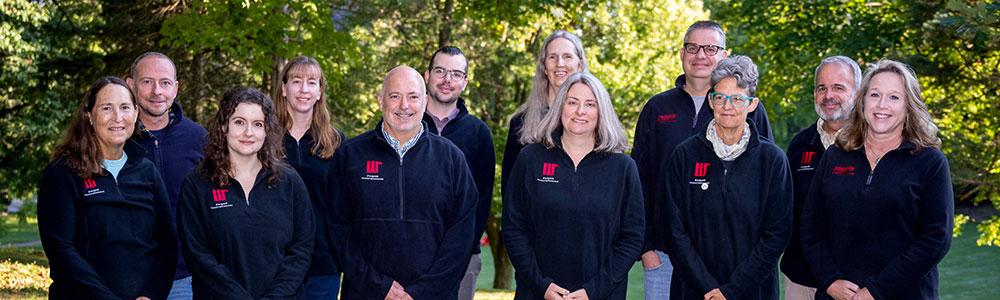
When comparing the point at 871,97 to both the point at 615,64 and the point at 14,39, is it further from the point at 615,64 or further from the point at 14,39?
the point at 615,64

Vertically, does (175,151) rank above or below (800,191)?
above

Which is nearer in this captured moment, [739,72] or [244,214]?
[244,214]

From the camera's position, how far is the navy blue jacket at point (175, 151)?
556 centimetres

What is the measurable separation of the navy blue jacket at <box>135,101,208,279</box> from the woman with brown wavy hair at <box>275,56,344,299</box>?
20.8 inches

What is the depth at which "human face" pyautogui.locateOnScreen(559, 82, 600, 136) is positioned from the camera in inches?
207

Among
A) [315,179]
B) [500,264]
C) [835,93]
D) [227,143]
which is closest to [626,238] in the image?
[835,93]

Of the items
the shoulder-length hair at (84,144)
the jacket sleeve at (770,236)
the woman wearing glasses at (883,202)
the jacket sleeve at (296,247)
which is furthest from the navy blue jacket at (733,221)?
the shoulder-length hair at (84,144)

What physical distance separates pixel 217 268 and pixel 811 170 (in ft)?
11.1

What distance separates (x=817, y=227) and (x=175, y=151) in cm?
364

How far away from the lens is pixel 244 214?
496cm

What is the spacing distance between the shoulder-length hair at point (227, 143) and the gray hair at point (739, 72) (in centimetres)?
240

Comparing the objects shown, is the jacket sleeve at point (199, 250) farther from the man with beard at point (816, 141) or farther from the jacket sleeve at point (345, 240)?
the man with beard at point (816, 141)

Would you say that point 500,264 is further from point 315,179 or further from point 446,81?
point 315,179

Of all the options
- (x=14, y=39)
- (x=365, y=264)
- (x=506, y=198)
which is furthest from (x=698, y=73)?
(x=14, y=39)
